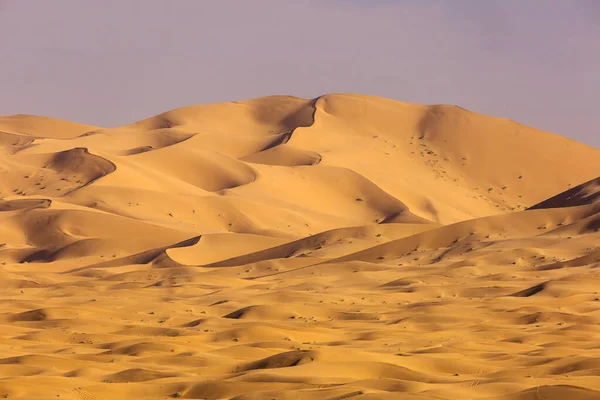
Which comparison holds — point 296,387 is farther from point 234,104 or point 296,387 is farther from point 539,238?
point 234,104

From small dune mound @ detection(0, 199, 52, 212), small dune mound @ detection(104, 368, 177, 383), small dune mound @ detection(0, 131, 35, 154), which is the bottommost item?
small dune mound @ detection(0, 199, 52, 212)

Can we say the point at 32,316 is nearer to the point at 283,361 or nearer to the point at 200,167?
the point at 283,361

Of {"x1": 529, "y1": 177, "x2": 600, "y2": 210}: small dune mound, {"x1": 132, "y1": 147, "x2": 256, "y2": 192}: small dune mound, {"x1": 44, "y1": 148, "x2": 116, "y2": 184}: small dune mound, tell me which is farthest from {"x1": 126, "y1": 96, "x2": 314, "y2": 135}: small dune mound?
{"x1": 529, "y1": 177, "x2": 600, "y2": 210}: small dune mound

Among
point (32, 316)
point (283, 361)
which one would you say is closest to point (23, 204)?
point (32, 316)

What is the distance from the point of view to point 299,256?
128ft

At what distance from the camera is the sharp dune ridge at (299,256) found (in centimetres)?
1363

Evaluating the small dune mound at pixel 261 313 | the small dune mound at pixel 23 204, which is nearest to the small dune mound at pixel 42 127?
the small dune mound at pixel 23 204

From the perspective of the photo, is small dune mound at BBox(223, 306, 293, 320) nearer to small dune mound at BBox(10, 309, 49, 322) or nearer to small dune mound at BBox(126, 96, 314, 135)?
small dune mound at BBox(10, 309, 49, 322)

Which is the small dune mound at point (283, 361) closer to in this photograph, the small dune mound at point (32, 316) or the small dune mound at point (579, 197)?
the small dune mound at point (32, 316)

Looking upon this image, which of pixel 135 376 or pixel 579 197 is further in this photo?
pixel 579 197

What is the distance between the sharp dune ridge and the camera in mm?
13633

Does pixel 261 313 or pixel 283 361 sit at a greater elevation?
pixel 283 361

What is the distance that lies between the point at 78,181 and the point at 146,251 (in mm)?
15586

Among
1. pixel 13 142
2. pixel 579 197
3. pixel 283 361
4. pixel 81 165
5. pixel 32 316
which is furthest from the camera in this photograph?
pixel 13 142
